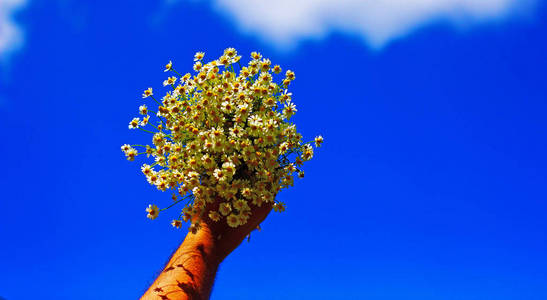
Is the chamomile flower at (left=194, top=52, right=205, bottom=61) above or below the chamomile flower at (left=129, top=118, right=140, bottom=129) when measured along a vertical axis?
above

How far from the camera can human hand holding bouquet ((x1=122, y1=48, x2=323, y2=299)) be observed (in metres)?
3.37

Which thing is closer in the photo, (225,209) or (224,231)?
(225,209)

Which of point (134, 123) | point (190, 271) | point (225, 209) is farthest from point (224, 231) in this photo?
point (134, 123)

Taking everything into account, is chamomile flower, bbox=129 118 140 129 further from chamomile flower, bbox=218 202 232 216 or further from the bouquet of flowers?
chamomile flower, bbox=218 202 232 216

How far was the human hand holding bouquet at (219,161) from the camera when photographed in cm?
337

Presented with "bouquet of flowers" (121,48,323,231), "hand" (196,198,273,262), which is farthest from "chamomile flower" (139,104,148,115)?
"hand" (196,198,273,262)

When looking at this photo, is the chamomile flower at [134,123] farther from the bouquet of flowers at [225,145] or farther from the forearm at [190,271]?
the forearm at [190,271]

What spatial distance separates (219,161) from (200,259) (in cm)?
82

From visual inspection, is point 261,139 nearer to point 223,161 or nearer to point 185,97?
point 223,161

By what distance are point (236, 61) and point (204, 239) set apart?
1.75 metres

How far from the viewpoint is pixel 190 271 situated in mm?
3160

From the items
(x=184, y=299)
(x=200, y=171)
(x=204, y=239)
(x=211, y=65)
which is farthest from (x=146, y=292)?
(x=211, y=65)

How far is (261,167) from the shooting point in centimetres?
352

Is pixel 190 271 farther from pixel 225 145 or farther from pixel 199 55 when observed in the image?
pixel 199 55
